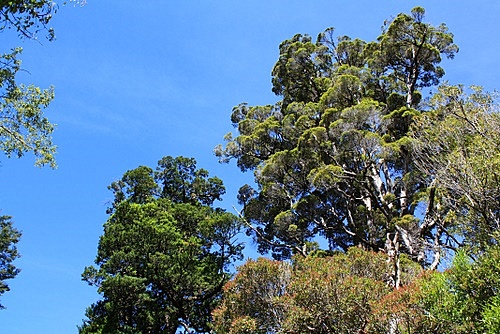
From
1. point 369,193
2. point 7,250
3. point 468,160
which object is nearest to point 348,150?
point 369,193

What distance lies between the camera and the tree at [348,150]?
1495 centimetres

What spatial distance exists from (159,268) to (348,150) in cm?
696

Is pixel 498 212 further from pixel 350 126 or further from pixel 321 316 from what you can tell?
pixel 350 126

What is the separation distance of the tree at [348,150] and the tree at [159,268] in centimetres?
192

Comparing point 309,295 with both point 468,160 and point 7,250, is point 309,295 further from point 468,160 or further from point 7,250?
point 7,250

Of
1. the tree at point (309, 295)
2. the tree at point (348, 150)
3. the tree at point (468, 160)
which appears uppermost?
the tree at point (348, 150)

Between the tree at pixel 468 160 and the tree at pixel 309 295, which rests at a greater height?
the tree at pixel 468 160

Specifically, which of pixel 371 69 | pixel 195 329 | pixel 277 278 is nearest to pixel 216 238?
pixel 195 329

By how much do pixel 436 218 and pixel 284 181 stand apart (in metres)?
5.17

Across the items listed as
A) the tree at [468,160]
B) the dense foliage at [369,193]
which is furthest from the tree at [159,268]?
the tree at [468,160]

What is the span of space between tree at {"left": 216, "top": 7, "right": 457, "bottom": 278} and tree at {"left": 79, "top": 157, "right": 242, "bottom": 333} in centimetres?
192

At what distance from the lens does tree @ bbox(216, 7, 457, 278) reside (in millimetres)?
14953

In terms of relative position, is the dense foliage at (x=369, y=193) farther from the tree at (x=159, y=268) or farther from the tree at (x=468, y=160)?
the tree at (x=159, y=268)

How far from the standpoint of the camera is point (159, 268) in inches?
609
